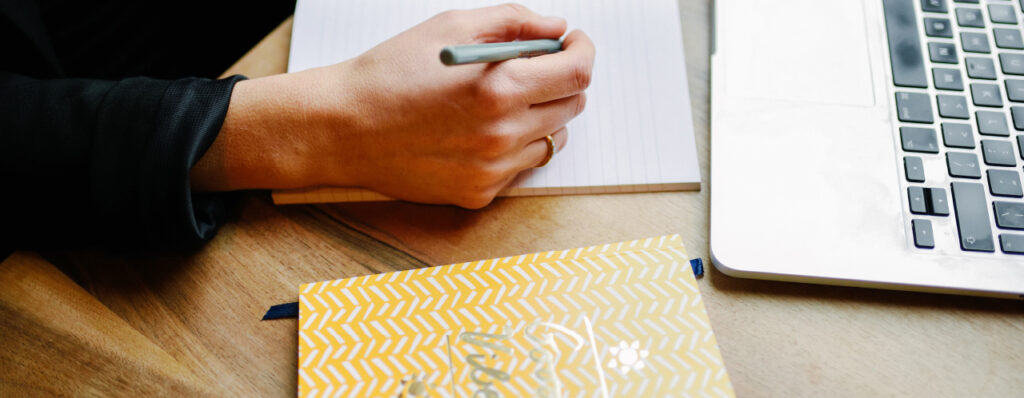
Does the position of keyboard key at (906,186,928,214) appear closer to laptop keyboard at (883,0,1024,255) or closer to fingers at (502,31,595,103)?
laptop keyboard at (883,0,1024,255)

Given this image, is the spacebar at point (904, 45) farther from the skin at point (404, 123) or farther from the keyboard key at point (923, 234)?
the skin at point (404, 123)

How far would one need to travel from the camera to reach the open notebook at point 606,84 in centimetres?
54

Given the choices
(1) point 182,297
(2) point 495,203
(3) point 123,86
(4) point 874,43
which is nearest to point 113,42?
(3) point 123,86

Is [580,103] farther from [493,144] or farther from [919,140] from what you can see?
[919,140]

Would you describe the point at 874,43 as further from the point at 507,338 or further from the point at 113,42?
the point at 113,42

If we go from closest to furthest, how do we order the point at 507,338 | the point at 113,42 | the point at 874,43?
the point at 507,338, the point at 874,43, the point at 113,42

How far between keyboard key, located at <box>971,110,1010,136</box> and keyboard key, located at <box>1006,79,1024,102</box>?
2cm

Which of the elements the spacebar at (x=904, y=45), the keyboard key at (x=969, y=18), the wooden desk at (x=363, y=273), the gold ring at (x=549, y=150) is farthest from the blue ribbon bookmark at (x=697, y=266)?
the keyboard key at (x=969, y=18)

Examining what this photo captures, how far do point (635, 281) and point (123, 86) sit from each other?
45 cm

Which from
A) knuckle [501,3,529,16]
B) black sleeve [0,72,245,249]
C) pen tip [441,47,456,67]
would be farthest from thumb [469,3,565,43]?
black sleeve [0,72,245,249]

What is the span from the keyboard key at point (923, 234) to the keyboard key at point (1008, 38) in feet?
0.71

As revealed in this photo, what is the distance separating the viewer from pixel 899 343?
18.4 inches

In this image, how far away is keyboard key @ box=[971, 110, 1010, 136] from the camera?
1.69 feet

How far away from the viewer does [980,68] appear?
0.55 meters
